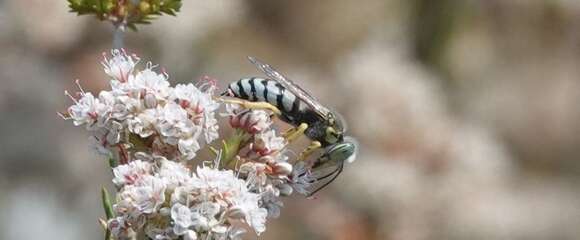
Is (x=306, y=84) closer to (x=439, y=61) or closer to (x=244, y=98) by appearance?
(x=439, y=61)

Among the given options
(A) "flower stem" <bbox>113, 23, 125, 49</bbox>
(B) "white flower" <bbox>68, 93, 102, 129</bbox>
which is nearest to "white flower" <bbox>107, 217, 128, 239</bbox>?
(B) "white flower" <bbox>68, 93, 102, 129</bbox>

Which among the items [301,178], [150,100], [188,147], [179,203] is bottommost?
[301,178]

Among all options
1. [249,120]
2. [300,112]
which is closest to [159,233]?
[249,120]

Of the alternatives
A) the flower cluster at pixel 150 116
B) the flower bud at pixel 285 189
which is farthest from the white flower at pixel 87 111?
the flower bud at pixel 285 189

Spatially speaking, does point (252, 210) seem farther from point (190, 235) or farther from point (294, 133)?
point (294, 133)

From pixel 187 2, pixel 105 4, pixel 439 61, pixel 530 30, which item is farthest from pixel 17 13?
pixel 105 4

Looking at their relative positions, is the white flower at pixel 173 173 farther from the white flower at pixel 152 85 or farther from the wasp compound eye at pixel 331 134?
the wasp compound eye at pixel 331 134
